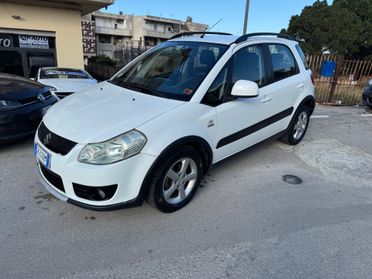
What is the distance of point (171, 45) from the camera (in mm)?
3660

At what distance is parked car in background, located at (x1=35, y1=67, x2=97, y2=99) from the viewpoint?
21.3 ft

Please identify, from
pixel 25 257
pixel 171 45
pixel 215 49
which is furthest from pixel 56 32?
pixel 25 257

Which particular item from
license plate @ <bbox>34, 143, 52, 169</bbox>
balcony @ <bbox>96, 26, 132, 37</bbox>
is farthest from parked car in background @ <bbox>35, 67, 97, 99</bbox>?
balcony @ <bbox>96, 26, 132, 37</bbox>

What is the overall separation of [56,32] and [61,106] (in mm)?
9133

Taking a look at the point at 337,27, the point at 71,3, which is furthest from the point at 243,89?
the point at 337,27

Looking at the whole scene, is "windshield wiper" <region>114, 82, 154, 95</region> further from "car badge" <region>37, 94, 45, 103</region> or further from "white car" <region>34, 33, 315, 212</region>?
"car badge" <region>37, 94, 45, 103</region>

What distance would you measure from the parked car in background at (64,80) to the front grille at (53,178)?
404cm

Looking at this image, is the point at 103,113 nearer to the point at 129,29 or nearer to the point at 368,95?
the point at 368,95

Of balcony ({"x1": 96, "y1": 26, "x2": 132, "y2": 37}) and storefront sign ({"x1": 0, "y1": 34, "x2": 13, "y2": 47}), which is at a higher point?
balcony ({"x1": 96, "y1": 26, "x2": 132, "y2": 37})

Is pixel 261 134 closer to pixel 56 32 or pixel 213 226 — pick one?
pixel 213 226

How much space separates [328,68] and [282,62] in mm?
6015

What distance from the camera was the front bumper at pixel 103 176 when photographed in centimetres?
224

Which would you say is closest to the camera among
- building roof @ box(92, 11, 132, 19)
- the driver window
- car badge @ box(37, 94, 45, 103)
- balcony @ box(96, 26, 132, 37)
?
the driver window

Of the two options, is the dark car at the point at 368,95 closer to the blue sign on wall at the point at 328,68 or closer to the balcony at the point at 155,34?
the blue sign on wall at the point at 328,68
